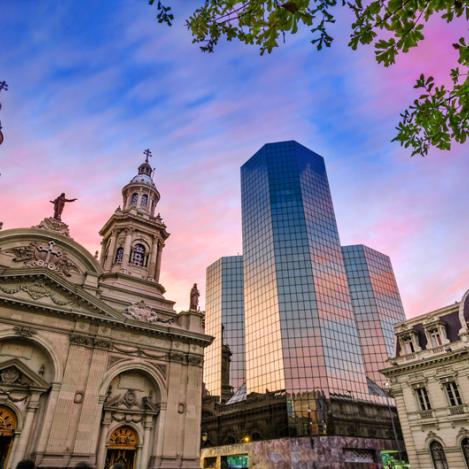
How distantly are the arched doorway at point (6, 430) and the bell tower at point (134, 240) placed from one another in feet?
48.9

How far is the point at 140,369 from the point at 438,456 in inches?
983

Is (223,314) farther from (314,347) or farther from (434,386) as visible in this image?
(434,386)

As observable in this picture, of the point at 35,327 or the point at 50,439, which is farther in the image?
the point at 35,327

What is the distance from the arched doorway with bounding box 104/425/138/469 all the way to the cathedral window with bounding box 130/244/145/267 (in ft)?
56.6

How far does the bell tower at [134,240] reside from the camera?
38875mm

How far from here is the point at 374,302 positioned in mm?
90500

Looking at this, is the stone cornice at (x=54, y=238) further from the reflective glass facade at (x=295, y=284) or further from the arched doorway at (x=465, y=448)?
the reflective glass facade at (x=295, y=284)

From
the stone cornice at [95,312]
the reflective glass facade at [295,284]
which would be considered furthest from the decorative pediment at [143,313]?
the reflective glass facade at [295,284]

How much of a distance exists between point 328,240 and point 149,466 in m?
59.9

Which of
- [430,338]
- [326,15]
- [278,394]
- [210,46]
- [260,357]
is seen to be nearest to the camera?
[326,15]

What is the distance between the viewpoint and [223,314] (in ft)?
309

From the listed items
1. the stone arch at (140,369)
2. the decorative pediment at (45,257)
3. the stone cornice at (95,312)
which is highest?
the decorative pediment at (45,257)

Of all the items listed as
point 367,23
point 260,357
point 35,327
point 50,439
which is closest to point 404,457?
point 260,357

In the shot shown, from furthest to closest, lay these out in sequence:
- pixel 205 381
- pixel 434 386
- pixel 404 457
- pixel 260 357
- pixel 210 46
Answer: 1. pixel 205 381
2. pixel 260 357
3. pixel 404 457
4. pixel 434 386
5. pixel 210 46
